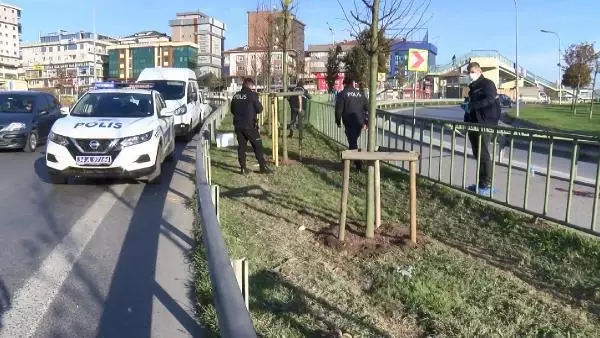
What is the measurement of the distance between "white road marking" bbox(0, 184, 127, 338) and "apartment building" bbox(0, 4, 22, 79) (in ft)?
410

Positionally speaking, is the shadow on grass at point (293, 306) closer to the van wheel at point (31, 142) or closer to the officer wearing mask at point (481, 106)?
the officer wearing mask at point (481, 106)

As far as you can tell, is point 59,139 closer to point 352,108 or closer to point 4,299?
point 4,299

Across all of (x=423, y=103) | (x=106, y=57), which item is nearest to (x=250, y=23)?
(x=423, y=103)

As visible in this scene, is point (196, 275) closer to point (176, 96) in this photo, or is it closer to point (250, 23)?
point (176, 96)

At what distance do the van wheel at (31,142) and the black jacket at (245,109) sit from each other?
6.27 metres

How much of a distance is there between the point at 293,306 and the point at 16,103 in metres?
13.2

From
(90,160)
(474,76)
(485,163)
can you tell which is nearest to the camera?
(485,163)

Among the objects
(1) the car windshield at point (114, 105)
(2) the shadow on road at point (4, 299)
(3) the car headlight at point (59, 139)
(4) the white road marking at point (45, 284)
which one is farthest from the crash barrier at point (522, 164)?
(2) the shadow on road at point (4, 299)

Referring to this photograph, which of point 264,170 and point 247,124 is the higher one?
point 247,124

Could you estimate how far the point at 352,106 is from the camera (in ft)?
35.3

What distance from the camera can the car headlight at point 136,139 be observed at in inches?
355

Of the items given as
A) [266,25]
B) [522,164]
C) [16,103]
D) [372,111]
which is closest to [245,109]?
[372,111]

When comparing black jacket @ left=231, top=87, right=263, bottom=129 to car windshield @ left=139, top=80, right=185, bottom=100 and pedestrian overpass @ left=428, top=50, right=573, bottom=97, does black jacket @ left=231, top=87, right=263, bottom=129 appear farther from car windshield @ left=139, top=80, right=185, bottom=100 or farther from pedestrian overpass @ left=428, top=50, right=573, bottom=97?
pedestrian overpass @ left=428, top=50, right=573, bottom=97

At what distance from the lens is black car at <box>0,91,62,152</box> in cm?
1351
